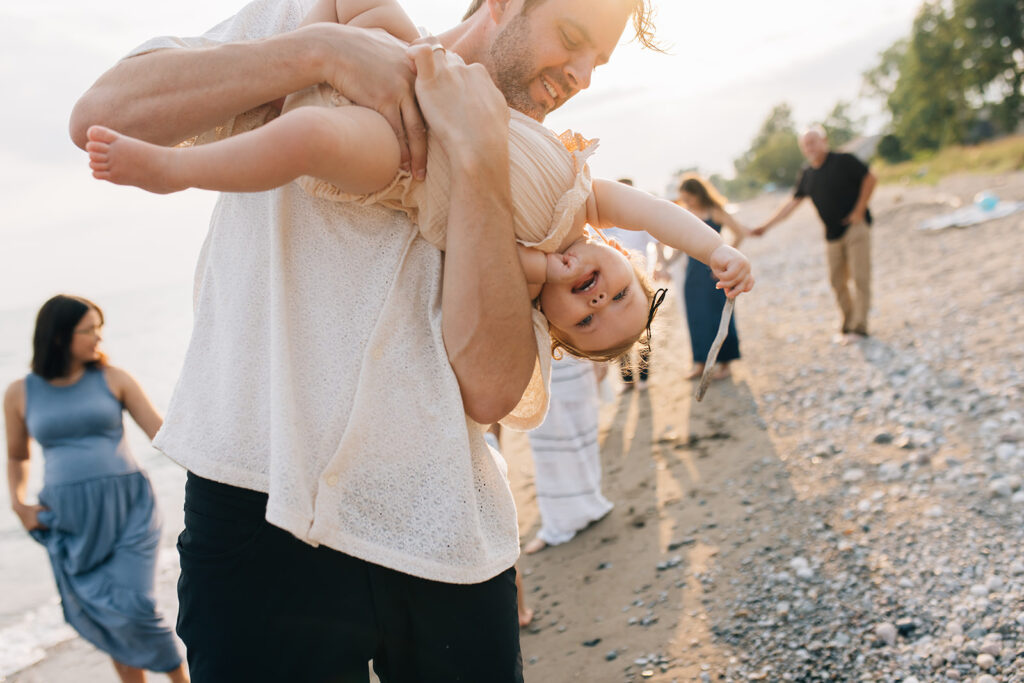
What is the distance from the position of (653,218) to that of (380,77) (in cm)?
76

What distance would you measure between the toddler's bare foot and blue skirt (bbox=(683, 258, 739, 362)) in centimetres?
746

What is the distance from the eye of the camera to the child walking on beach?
1303mm

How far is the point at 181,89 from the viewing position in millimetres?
1343

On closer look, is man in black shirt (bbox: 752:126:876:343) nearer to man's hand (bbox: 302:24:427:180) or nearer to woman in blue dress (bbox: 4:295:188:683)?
woman in blue dress (bbox: 4:295:188:683)

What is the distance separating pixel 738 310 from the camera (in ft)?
43.7

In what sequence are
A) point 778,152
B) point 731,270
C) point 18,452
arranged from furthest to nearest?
point 778,152
point 18,452
point 731,270

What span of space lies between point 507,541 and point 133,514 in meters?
3.41

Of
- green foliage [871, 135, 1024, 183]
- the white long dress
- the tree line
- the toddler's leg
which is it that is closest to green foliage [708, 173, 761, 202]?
the tree line

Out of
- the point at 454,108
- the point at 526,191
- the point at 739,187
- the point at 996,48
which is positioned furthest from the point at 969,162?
the point at 739,187

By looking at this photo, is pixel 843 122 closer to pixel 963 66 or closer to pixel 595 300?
pixel 963 66

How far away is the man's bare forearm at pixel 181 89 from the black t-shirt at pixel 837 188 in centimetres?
829

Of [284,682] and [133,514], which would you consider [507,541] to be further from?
[133,514]

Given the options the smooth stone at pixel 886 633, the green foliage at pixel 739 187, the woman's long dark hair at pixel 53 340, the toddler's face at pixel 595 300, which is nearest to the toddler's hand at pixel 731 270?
the toddler's face at pixel 595 300

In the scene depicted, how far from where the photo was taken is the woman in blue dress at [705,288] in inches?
314
